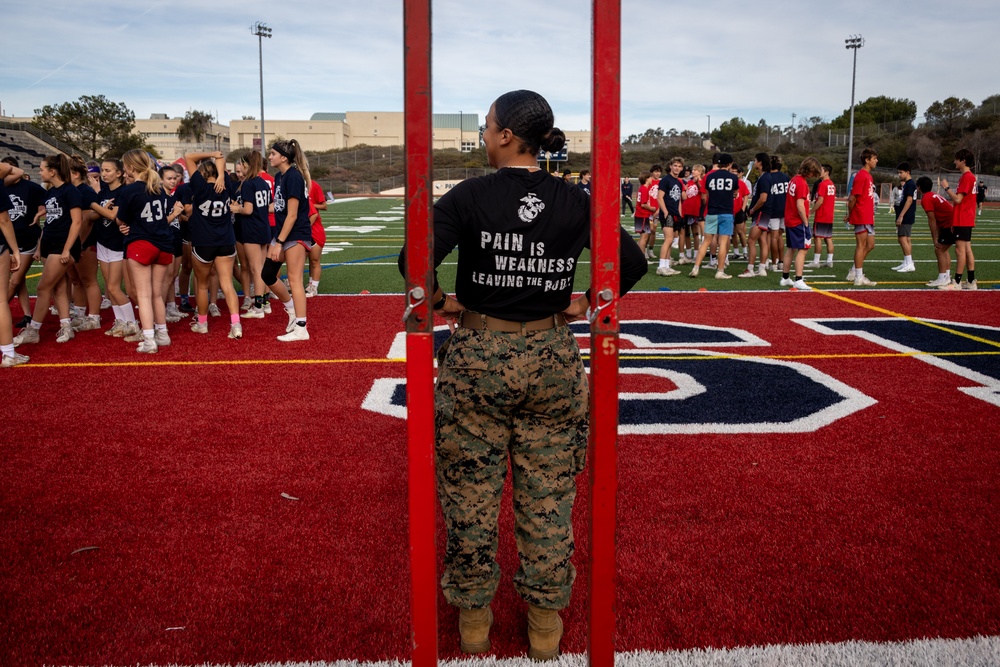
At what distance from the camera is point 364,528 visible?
12.5ft

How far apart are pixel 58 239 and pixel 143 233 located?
4.46ft

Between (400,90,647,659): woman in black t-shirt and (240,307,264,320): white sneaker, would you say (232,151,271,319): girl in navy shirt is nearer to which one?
(240,307,264,320): white sneaker

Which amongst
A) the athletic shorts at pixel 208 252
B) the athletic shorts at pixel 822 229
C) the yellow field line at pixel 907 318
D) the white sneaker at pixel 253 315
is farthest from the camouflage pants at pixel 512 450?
the athletic shorts at pixel 822 229

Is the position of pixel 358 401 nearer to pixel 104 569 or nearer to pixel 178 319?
pixel 104 569

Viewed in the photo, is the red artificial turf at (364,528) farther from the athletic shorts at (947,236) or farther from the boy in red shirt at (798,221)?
the athletic shorts at (947,236)

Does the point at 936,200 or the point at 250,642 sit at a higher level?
the point at 936,200

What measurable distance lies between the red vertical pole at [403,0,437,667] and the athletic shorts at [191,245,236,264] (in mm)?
6983

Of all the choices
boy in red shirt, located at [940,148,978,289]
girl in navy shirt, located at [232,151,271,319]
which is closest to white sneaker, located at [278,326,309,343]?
girl in navy shirt, located at [232,151,271,319]

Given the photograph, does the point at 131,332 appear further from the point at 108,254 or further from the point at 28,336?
the point at 28,336

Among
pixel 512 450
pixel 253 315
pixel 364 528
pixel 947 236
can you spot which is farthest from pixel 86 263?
pixel 947 236

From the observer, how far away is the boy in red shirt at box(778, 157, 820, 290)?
1216 centimetres

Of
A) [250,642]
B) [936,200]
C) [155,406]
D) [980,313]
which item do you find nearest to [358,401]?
[155,406]

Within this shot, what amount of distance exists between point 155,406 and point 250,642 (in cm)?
358

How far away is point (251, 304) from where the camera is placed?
10031 millimetres
